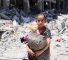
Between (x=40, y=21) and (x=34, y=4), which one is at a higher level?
(x=40, y=21)

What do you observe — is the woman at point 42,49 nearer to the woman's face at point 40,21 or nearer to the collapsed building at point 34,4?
the woman's face at point 40,21

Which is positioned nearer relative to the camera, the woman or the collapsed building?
the woman

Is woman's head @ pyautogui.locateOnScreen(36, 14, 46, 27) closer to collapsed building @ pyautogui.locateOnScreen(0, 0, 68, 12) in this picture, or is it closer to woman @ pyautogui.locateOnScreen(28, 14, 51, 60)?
woman @ pyautogui.locateOnScreen(28, 14, 51, 60)

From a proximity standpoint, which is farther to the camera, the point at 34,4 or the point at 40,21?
the point at 34,4

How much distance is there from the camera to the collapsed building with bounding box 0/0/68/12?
24.6 m

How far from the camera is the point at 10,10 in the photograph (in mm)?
22438

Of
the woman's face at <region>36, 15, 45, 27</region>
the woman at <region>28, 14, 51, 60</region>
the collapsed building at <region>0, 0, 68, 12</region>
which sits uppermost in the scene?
the woman's face at <region>36, 15, 45, 27</region>

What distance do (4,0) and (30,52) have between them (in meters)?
18.0

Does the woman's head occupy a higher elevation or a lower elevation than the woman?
higher

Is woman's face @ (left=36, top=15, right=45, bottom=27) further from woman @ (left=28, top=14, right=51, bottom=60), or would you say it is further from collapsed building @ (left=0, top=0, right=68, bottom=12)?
collapsed building @ (left=0, top=0, right=68, bottom=12)

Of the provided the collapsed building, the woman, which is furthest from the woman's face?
the collapsed building

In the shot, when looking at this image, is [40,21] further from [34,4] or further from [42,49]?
[34,4]

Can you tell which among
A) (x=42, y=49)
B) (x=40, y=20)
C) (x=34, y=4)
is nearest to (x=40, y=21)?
(x=40, y=20)

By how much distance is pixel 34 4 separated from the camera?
2964 centimetres
